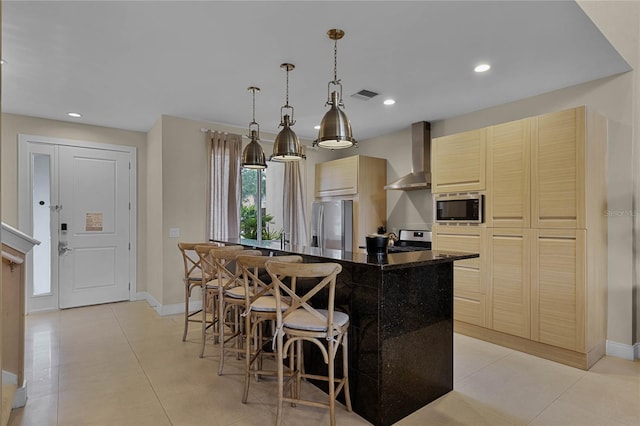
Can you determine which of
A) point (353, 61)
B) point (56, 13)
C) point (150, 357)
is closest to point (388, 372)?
point (150, 357)

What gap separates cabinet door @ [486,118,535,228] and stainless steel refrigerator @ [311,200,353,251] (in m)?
2.19

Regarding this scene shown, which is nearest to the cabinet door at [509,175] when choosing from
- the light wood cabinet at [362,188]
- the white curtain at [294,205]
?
the light wood cabinet at [362,188]

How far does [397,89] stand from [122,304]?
5.04 metres

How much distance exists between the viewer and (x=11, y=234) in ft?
8.70

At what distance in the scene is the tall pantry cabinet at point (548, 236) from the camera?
326 centimetres

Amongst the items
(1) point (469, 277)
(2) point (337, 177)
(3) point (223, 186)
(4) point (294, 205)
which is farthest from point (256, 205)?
(1) point (469, 277)

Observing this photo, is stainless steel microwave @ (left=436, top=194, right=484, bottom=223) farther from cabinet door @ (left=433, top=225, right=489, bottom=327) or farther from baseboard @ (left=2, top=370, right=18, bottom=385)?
baseboard @ (left=2, top=370, right=18, bottom=385)

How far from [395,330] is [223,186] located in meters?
3.69

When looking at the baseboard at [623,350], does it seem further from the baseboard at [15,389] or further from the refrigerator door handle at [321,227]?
the baseboard at [15,389]

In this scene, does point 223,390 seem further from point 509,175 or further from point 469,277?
point 509,175

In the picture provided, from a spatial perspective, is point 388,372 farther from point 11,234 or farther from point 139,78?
point 139,78

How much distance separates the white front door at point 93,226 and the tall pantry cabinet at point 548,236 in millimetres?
5280

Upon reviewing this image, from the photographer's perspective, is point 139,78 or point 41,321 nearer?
point 139,78

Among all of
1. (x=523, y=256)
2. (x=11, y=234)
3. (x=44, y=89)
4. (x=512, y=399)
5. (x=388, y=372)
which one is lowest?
(x=512, y=399)
